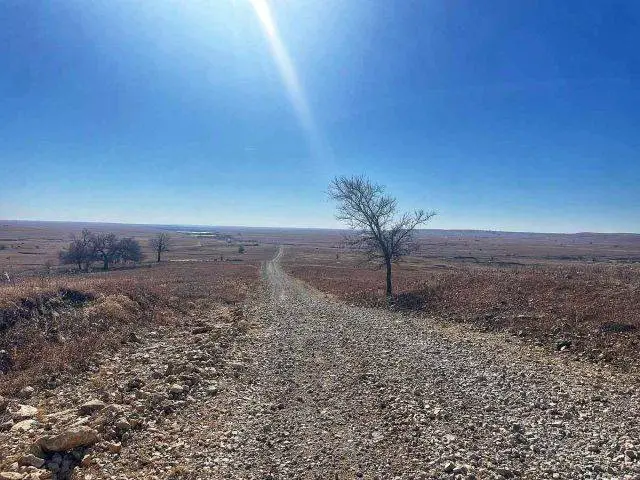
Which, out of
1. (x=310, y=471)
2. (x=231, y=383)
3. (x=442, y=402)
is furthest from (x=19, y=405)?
(x=442, y=402)

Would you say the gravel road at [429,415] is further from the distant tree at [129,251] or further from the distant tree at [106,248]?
the distant tree at [129,251]

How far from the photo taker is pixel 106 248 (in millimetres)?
85750

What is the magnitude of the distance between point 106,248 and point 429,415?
303 ft

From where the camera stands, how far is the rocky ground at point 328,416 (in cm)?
701

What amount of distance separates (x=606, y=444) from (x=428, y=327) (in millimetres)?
12739

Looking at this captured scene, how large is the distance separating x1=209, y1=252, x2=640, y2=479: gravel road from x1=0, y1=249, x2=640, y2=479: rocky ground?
37 mm

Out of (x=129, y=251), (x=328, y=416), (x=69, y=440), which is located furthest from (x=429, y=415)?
(x=129, y=251)

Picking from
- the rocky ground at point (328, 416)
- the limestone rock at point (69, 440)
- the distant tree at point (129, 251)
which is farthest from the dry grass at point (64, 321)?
the distant tree at point (129, 251)

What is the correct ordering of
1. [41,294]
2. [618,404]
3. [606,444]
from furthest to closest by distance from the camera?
[41,294], [618,404], [606,444]

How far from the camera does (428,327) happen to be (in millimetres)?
20469

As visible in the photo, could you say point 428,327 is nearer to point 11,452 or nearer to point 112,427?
point 112,427

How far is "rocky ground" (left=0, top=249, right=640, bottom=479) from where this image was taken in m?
7.01

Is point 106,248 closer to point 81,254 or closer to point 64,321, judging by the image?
point 81,254

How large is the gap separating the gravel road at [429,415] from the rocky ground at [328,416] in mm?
37
